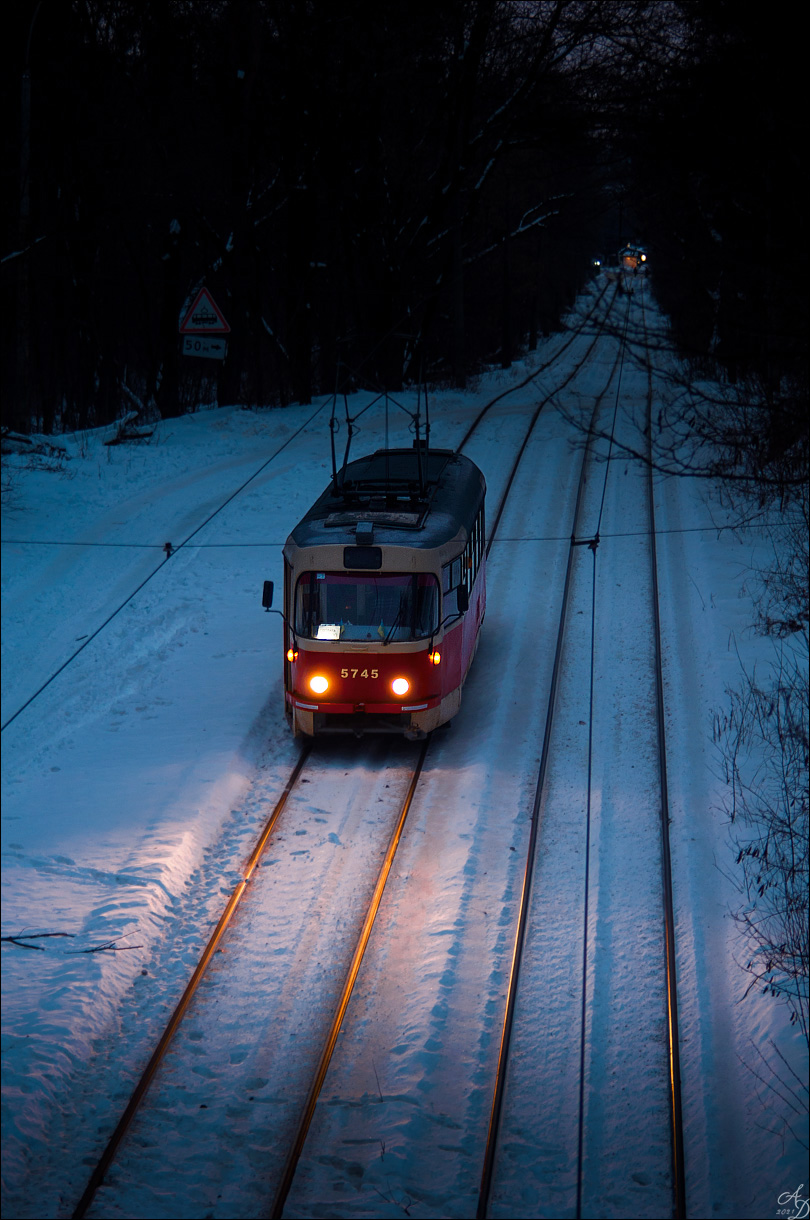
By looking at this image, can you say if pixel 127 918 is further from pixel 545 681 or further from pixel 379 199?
pixel 379 199

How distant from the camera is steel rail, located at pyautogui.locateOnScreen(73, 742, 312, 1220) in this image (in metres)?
6.41

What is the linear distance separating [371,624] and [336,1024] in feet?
16.5

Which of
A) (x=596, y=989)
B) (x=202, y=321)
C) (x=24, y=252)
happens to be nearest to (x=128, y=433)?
(x=202, y=321)

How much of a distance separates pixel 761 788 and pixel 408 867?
3938 mm

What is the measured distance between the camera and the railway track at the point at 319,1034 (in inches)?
254

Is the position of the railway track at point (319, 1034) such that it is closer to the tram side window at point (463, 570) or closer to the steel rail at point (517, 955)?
the steel rail at point (517, 955)

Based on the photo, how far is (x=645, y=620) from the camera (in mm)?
16422

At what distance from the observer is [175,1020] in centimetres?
791

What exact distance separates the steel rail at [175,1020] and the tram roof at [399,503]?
2946 millimetres

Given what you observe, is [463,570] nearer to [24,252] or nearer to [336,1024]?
[336,1024]

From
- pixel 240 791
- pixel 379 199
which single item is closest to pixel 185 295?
pixel 379 199

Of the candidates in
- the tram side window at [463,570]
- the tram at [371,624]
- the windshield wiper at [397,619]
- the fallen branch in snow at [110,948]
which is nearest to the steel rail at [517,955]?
the tram at [371,624]

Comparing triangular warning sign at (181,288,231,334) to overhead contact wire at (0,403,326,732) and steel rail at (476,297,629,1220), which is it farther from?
steel rail at (476,297,629,1220)

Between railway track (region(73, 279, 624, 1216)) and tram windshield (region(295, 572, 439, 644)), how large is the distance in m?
1.61
